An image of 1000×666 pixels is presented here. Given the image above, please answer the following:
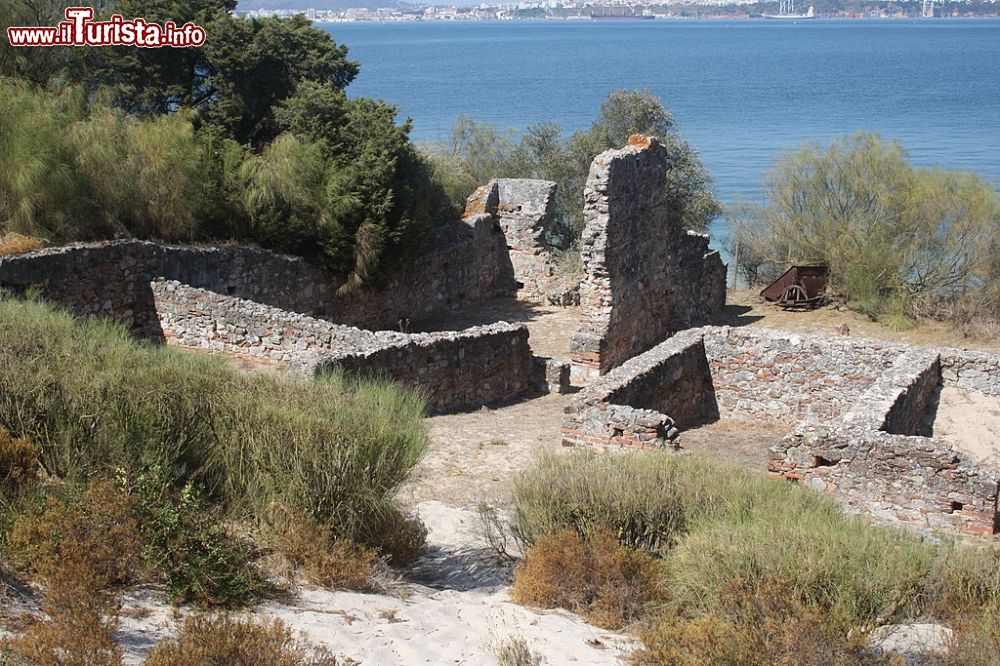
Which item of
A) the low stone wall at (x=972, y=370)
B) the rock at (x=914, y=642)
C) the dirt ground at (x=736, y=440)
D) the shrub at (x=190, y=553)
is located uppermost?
the shrub at (x=190, y=553)

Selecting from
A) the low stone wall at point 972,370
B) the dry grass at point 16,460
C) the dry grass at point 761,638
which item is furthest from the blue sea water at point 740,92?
the dry grass at point 16,460

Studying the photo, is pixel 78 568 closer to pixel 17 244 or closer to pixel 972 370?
pixel 17 244

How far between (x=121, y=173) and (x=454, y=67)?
416ft

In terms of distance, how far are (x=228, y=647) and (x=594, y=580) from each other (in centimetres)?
277

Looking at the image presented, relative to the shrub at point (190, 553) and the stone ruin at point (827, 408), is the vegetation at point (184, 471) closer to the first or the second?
the shrub at point (190, 553)

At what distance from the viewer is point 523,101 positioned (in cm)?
9262

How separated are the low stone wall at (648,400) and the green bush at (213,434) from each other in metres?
3.40

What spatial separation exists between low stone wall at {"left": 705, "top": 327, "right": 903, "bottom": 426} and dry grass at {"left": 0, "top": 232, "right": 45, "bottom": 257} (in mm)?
9581

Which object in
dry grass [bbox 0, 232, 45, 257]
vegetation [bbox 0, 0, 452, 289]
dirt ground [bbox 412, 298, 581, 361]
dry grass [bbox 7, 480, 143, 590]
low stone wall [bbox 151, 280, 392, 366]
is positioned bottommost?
dirt ground [bbox 412, 298, 581, 361]

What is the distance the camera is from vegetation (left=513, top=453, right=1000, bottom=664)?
6.27 meters

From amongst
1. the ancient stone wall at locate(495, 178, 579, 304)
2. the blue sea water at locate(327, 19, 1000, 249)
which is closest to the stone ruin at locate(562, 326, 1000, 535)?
the ancient stone wall at locate(495, 178, 579, 304)

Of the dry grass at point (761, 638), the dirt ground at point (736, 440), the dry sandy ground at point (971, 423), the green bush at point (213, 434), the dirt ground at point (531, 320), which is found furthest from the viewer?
the dirt ground at point (531, 320)

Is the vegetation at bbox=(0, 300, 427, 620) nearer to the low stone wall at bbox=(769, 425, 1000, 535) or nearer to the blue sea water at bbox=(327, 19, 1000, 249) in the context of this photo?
the low stone wall at bbox=(769, 425, 1000, 535)

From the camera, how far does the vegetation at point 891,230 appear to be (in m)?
22.2
